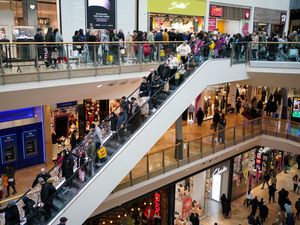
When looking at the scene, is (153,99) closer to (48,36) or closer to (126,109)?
(126,109)

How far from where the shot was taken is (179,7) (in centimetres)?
1903

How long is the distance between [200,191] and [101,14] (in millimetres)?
9850

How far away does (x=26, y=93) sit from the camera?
10086mm

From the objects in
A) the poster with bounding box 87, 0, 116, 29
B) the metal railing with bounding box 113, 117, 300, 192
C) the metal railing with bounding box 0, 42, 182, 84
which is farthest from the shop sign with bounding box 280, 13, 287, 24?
the metal railing with bounding box 0, 42, 182, 84

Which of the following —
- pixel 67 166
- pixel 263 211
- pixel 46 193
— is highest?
pixel 67 166

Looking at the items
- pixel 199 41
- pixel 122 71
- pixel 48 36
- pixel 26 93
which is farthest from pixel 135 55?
pixel 26 93

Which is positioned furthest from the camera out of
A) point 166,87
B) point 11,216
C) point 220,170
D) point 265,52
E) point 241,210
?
point 220,170

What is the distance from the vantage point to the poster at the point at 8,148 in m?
13.6

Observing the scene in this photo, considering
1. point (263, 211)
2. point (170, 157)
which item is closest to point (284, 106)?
point (263, 211)

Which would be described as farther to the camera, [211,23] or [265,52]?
[211,23]

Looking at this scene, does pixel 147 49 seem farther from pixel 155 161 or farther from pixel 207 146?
pixel 207 146

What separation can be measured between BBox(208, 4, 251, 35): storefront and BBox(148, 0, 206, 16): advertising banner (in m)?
1.05

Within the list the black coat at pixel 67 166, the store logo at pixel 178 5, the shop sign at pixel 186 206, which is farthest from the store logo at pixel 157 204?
the store logo at pixel 178 5

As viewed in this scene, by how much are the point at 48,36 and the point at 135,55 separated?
334cm
